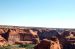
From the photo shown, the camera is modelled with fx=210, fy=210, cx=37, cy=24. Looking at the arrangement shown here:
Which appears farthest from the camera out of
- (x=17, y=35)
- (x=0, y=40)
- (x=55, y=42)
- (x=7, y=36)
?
(x=17, y=35)

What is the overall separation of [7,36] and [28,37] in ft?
41.4

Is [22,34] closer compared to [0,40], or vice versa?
[0,40]

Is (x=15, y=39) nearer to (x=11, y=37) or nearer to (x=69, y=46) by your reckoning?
(x=11, y=37)

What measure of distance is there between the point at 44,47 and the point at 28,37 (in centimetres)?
6879

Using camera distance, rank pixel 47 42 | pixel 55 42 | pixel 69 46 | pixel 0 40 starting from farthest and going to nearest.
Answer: pixel 0 40 < pixel 69 46 < pixel 55 42 < pixel 47 42

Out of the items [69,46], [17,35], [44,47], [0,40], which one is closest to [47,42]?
[44,47]

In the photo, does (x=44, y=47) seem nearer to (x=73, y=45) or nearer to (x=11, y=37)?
(x=73, y=45)

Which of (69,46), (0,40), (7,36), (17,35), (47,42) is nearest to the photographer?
(47,42)

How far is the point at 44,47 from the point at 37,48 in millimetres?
882

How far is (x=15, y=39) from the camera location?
83375 mm

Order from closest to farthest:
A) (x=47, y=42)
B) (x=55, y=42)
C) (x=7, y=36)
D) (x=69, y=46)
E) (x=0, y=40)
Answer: (x=47, y=42), (x=55, y=42), (x=69, y=46), (x=0, y=40), (x=7, y=36)

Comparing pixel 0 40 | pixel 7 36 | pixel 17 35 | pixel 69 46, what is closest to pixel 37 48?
pixel 69 46

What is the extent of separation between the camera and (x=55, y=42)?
76.4 feet

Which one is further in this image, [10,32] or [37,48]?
[10,32]
